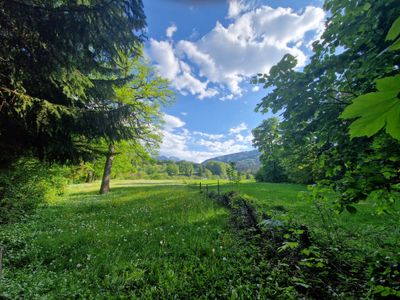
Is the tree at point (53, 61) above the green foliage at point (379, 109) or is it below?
above

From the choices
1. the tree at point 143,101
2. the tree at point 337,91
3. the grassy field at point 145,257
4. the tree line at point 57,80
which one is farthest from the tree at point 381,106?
the tree at point 143,101

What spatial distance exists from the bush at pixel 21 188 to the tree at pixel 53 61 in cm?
134

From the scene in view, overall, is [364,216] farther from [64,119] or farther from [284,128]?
[64,119]

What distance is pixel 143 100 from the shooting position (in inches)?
657

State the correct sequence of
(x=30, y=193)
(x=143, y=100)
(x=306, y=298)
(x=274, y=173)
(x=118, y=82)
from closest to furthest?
(x=306, y=298)
(x=118, y=82)
(x=30, y=193)
(x=143, y=100)
(x=274, y=173)

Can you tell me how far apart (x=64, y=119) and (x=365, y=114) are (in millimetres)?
7029

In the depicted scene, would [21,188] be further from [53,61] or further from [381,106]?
[381,106]

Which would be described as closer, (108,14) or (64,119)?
(108,14)

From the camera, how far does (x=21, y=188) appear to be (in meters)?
7.70

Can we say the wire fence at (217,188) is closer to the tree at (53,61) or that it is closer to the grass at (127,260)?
the grass at (127,260)

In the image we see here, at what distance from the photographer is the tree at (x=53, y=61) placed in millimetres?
4586

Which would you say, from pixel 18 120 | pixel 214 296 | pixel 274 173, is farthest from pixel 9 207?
pixel 274 173

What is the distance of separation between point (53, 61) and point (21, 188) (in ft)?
18.7

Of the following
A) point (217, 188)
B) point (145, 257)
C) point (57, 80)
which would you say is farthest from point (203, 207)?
point (217, 188)
